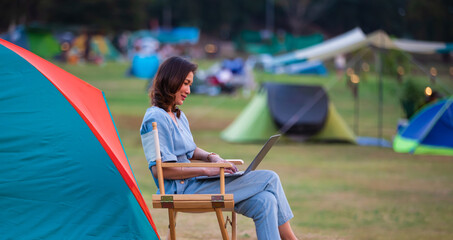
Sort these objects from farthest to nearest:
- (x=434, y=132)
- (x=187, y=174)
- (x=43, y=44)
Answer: (x=43, y=44), (x=434, y=132), (x=187, y=174)

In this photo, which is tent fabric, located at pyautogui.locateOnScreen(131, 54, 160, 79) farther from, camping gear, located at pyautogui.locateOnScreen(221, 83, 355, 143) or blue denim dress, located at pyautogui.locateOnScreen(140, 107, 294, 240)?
blue denim dress, located at pyautogui.locateOnScreen(140, 107, 294, 240)

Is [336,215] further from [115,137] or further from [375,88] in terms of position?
[375,88]

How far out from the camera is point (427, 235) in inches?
277

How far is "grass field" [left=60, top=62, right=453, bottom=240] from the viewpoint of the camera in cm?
727

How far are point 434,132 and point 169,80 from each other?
30.7 ft

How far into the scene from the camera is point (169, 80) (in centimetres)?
484

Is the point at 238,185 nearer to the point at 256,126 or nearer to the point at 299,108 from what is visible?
the point at 299,108

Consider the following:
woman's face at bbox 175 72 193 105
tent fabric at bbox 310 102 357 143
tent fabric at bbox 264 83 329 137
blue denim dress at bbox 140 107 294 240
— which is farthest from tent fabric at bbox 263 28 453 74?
blue denim dress at bbox 140 107 294 240

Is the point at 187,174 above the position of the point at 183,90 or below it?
below

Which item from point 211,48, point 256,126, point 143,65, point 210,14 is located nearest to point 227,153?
point 256,126

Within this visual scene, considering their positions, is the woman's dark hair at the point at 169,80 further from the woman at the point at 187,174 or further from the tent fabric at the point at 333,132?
the tent fabric at the point at 333,132

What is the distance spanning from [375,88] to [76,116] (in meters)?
28.1

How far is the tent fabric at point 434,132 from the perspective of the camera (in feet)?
43.2

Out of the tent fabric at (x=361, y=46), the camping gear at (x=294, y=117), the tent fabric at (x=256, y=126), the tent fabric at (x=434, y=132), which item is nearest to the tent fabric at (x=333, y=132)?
the camping gear at (x=294, y=117)
